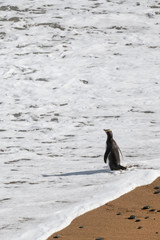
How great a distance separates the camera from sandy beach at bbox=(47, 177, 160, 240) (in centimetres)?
552

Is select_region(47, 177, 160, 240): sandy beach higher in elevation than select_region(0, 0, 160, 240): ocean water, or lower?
higher

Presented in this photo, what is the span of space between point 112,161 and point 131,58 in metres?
15.4

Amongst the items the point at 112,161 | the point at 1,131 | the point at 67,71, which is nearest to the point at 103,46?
the point at 67,71

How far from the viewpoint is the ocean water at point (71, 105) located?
8.23 metres

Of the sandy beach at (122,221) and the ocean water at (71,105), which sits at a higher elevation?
the sandy beach at (122,221)

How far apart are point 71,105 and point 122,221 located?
12567mm

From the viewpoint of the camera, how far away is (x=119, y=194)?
25.5 ft

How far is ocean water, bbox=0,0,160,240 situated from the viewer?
27.0 ft

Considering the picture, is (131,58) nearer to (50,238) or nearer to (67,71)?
(67,71)

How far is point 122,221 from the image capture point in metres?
6.18

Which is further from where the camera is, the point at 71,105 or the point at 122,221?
the point at 71,105

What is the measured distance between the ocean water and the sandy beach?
252 millimetres

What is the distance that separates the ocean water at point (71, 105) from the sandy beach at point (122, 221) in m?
Result: 0.25

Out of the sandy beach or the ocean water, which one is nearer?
the sandy beach
